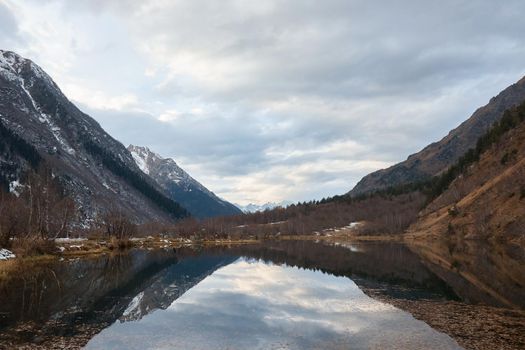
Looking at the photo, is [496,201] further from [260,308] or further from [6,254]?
[6,254]

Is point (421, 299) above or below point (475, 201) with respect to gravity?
below

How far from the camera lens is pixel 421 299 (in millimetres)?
44312

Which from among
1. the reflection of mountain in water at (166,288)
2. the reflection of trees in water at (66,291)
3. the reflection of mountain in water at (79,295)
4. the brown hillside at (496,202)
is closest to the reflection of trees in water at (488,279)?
the reflection of mountain in water at (166,288)

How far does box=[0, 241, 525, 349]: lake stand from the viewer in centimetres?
2831

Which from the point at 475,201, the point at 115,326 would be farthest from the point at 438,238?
the point at 115,326

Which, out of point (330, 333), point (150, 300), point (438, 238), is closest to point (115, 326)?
point (150, 300)

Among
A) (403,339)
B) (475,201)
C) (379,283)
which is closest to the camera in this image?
(403,339)

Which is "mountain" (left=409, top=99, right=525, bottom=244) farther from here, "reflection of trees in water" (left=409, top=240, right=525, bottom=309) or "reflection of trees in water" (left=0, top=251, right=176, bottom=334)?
"reflection of trees in water" (left=0, top=251, right=176, bottom=334)

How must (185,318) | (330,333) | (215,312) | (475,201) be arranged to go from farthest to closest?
1. (475,201)
2. (215,312)
3. (185,318)
4. (330,333)

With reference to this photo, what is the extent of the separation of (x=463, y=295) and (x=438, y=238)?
13534cm

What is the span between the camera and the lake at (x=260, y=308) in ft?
92.9

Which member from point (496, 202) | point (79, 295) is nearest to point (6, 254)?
point (79, 295)

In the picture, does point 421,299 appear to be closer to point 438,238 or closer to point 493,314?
point 493,314

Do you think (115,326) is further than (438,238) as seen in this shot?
No
